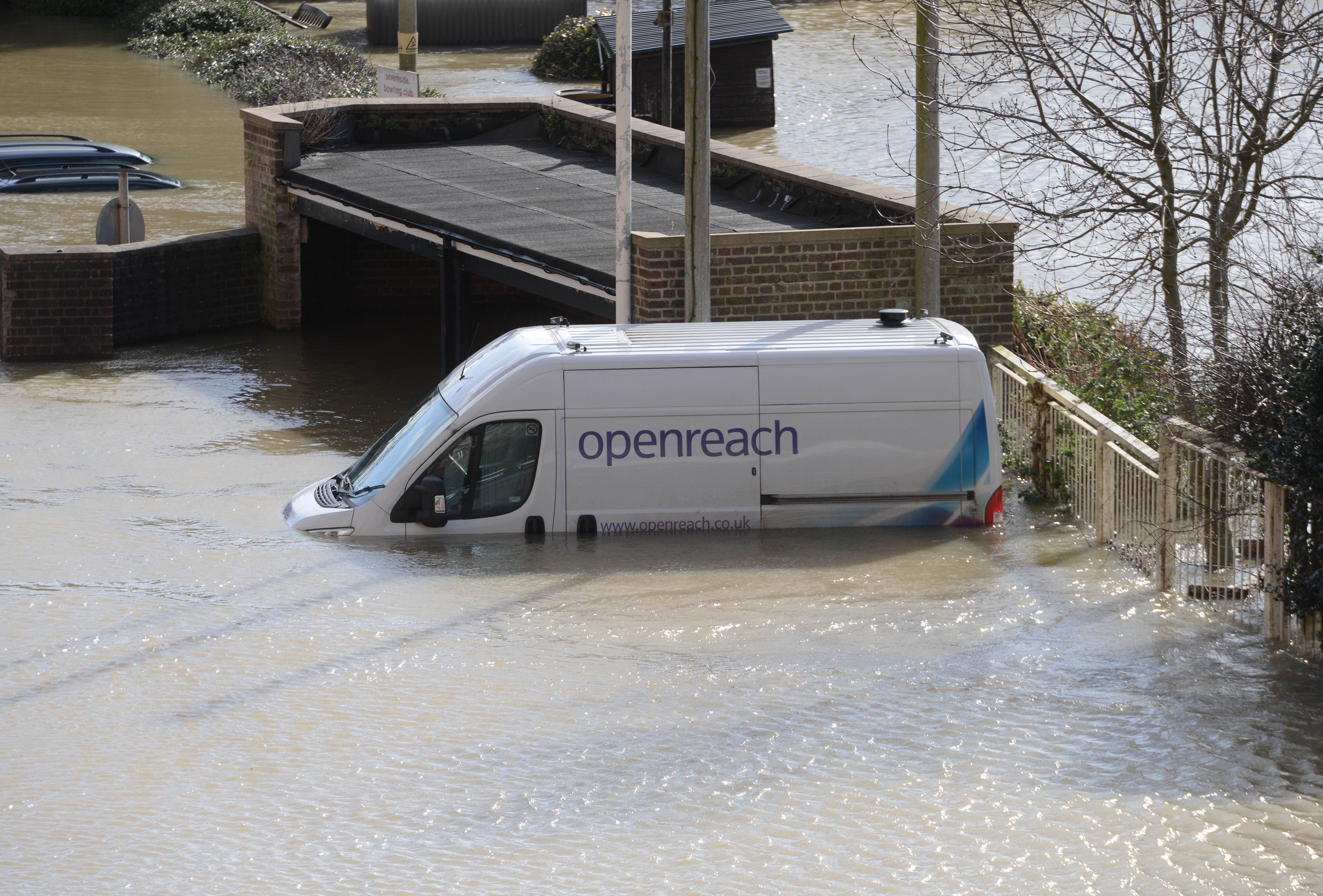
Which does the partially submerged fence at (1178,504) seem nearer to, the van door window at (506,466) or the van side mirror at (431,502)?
the van door window at (506,466)

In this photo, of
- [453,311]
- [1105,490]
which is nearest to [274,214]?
[453,311]

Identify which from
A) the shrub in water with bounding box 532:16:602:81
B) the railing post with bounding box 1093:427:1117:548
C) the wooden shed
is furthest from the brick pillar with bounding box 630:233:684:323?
the shrub in water with bounding box 532:16:602:81

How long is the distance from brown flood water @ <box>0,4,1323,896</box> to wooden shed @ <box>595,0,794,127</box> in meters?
17.7

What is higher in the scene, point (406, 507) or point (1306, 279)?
point (1306, 279)

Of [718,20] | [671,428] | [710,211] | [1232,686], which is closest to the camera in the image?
[1232,686]

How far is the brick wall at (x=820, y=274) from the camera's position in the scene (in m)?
14.7

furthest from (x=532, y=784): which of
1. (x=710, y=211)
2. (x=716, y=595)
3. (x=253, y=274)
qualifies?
(x=253, y=274)

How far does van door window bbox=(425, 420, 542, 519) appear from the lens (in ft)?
37.5

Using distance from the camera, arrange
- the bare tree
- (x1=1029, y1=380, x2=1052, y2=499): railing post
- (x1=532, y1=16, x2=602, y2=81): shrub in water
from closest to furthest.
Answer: the bare tree, (x1=1029, y1=380, x2=1052, y2=499): railing post, (x1=532, y1=16, x2=602, y2=81): shrub in water

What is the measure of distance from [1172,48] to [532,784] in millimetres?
8291

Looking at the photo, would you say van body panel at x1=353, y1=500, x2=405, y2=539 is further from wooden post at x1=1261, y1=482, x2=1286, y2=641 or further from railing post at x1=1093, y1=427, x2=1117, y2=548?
wooden post at x1=1261, y1=482, x2=1286, y2=641

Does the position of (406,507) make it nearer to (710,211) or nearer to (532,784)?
(532,784)

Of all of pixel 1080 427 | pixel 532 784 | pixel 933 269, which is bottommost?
pixel 532 784

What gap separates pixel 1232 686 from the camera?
880 cm
